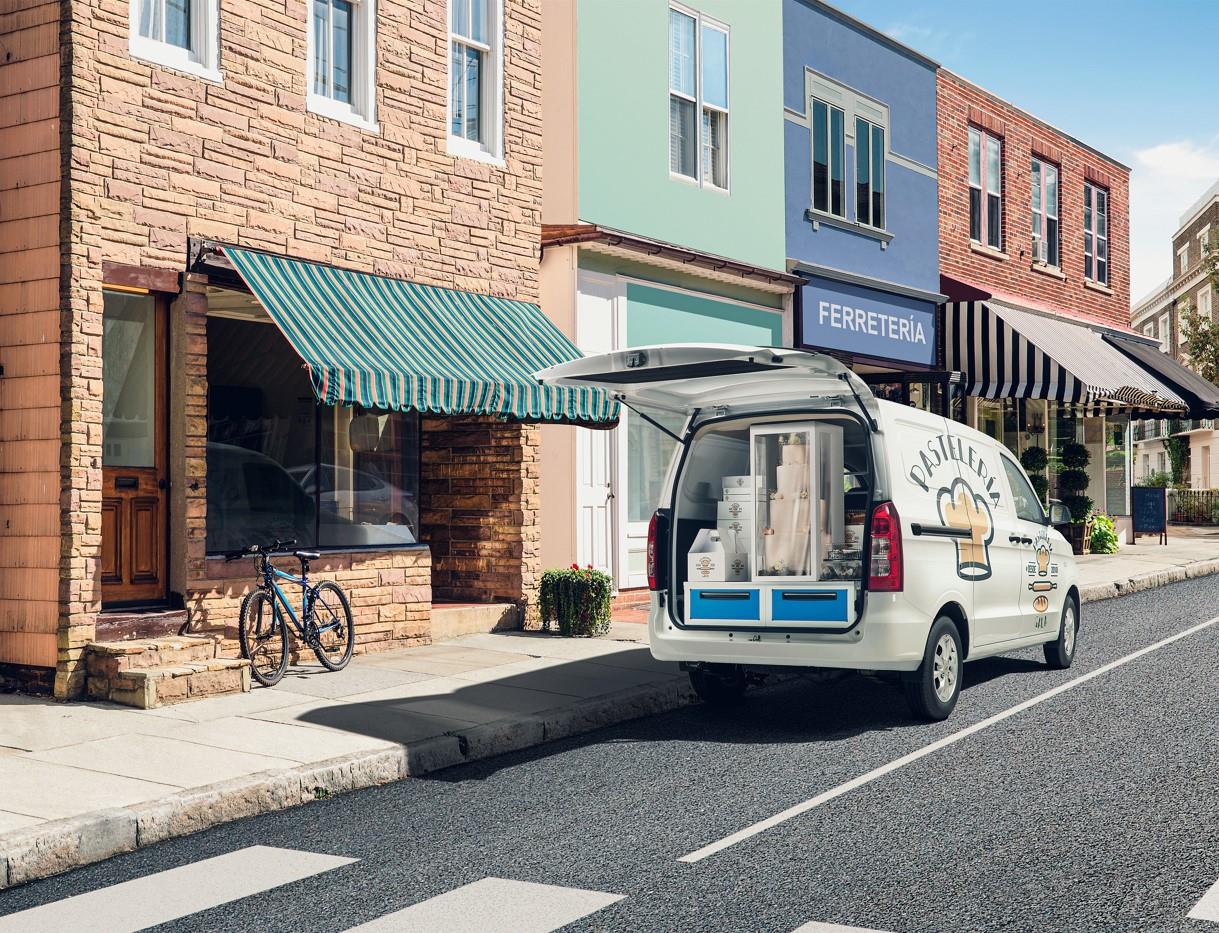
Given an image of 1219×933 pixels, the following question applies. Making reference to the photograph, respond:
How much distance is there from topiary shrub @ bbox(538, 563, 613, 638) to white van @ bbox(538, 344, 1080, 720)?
3.19 metres

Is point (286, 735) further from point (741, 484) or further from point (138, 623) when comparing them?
point (741, 484)

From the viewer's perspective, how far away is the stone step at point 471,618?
1247 cm

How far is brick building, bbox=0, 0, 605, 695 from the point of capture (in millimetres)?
9500

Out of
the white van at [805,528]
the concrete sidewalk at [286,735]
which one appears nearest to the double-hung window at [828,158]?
the concrete sidewalk at [286,735]

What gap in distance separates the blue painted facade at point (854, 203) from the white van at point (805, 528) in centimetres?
882

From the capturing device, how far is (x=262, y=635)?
10047mm

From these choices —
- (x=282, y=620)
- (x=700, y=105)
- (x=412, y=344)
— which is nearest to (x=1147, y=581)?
(x=700, y=105)

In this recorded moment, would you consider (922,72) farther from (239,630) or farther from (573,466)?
(239,630)

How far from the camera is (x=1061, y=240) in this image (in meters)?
25.9

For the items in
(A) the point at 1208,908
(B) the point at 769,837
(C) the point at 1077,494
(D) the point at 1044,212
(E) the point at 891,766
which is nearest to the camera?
(A) the point at 1208,908

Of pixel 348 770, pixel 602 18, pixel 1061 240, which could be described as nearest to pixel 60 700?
pixel 348 770

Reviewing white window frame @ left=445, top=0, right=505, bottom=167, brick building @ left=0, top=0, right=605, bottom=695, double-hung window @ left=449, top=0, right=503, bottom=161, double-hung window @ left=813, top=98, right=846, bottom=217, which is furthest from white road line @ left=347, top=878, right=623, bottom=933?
double-hung window @ left=813, top=98, right=846, bottom=217

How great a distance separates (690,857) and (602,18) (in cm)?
1104

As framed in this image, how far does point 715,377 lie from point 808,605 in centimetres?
164
